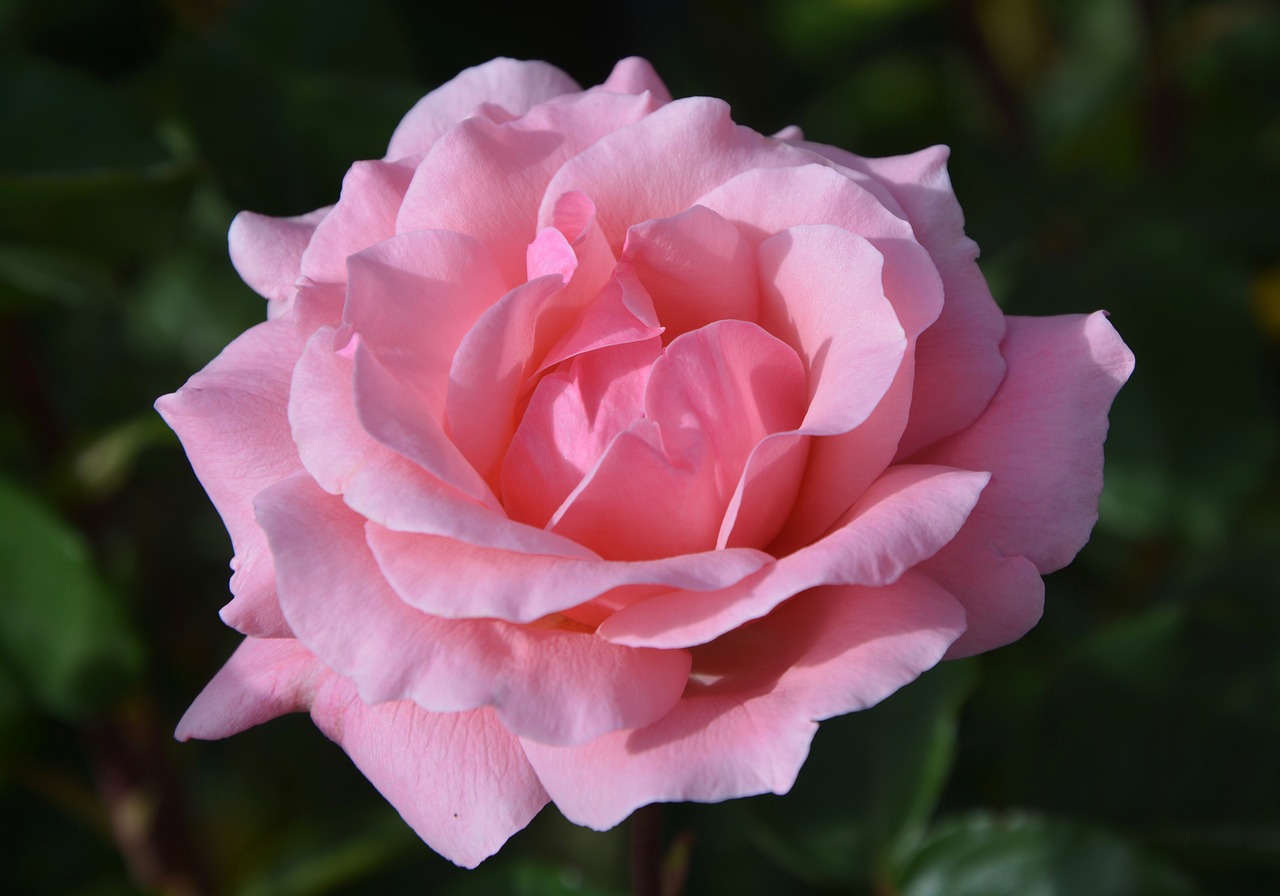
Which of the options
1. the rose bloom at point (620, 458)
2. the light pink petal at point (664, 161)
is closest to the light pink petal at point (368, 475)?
the rose bloom at point (620, 458)

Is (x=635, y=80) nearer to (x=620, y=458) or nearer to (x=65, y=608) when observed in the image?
(x=620, y=458)

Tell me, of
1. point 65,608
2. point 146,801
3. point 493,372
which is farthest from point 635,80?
point 146,801

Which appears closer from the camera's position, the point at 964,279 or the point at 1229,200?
the point at 964,279

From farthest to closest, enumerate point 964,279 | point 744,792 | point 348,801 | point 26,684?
point 348,801 < point 26,684 < point 964,279 < point 744,792

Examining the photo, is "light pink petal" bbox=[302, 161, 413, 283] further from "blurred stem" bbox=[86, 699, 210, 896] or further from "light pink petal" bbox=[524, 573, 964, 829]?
"blurred stem" bbox=[86, 699, 210, 896]

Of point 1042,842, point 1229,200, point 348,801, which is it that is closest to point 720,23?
point 1229,200

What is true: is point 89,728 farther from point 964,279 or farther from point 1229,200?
point 1229,200
